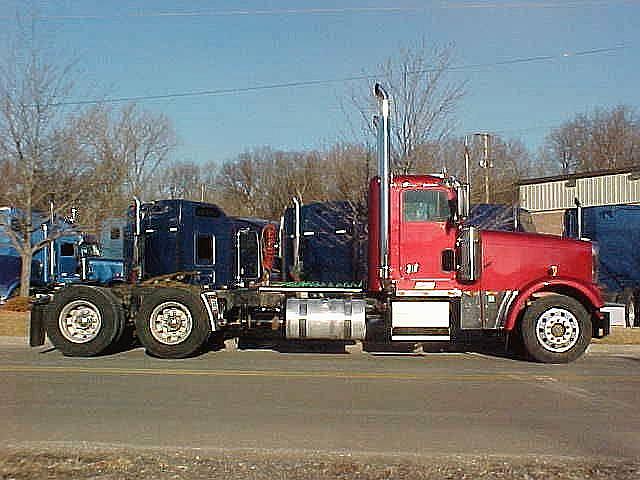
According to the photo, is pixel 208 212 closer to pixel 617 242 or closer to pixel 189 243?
pixel 189 243

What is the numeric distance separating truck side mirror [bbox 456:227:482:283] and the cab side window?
59 centimetres

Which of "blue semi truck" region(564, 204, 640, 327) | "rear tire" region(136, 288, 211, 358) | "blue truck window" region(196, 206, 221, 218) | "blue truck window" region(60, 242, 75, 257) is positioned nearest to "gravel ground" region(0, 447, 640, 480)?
"rear tire" region(136, 288, 211, 358)

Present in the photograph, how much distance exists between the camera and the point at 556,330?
14102 millimetres

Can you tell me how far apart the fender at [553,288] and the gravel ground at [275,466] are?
6865mm

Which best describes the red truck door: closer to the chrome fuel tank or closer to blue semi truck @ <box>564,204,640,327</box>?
the chrome fuel tank

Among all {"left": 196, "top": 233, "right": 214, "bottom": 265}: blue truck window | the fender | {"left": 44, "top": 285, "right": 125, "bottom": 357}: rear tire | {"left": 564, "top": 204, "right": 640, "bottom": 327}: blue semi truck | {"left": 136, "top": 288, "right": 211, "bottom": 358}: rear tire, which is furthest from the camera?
{"left": 564, "top": 204, "right": 640, "bottom": 327}: blue semi truck

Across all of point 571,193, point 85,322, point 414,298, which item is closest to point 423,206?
point 414,298

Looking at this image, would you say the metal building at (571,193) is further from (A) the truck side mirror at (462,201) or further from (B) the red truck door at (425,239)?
(A) the truck side mirror at (462,201)

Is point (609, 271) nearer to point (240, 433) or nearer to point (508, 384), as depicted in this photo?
point (508, 384)

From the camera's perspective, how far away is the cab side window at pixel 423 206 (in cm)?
1432

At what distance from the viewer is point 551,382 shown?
39.4ft

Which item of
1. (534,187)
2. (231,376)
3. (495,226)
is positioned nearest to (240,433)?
(231,376)

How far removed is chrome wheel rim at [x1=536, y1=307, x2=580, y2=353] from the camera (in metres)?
14.1

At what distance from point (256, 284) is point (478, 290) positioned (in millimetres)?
4013
